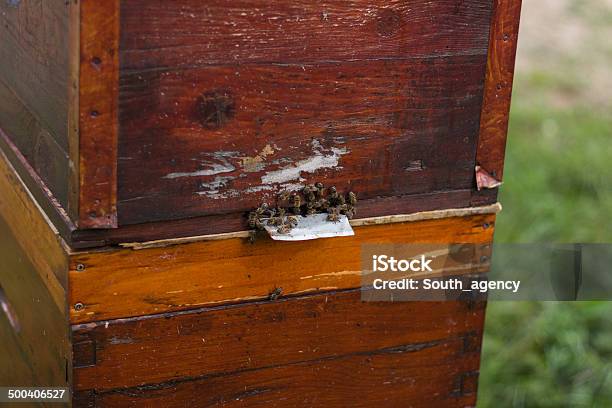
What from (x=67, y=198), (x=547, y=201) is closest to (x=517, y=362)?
(x=547, y=201)

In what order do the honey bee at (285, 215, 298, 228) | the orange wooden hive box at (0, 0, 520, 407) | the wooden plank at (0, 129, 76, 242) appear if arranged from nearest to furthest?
the orange wooden hive box at (0, 0, 520, 407) → the wooden plank at (0, 129, 76, 242) → the honey bee at (285, 215, 298, 228)

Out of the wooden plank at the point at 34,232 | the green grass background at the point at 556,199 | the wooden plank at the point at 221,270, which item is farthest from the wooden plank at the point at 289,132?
the green grass background at the point at 556,199

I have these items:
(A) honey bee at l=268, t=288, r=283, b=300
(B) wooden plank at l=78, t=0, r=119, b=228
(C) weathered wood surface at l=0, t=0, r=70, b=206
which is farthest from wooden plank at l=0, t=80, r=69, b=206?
(A) honey bee at l=268, t=288, r=283, b=300

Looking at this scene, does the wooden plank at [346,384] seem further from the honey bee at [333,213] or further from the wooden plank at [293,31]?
the wooden plank at [293,31]

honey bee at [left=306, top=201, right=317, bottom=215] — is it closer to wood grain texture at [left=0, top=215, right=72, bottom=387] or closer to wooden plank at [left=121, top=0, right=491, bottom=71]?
wooden plank at [left=121, top=0, right=491, bottom=71]

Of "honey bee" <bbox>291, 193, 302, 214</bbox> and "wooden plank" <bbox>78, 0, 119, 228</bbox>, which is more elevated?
"wooden plank" <bbox>78, 0, 119, 228</bbox>

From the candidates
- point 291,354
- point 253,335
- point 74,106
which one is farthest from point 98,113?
point 291,354
